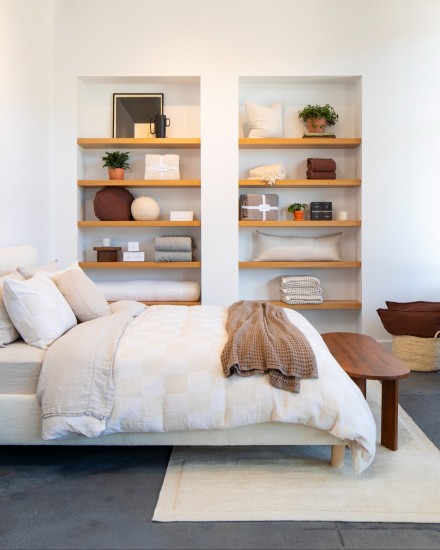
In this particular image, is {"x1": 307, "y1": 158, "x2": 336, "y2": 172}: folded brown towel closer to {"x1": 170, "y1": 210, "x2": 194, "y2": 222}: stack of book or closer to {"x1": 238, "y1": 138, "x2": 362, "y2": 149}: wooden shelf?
{"x1": 238, "y1": 138, "x2": 362, "y2": 149}: wooden shelf

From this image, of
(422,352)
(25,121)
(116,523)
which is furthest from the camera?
(422,352)

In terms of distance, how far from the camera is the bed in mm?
2117

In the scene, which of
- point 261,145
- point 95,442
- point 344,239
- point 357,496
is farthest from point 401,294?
point 95,442

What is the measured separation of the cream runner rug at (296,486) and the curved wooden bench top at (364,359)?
0.38 metres

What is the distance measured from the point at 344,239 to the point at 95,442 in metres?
3.31

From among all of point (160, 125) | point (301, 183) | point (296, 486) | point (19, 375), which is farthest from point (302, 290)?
point (19, 375)

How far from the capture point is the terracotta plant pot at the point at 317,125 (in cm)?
455

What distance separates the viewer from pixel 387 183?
4.54 metres

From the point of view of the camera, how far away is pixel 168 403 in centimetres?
214

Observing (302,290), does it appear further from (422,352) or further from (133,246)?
(133,246)

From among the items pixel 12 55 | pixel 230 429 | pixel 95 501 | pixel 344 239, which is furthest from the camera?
pixel 344 239

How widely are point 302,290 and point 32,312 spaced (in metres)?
2.73

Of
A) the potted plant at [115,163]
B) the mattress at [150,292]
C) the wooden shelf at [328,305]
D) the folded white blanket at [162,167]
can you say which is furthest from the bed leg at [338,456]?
the potted plant at [115,163]

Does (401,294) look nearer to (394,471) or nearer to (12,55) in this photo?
(394,471)
